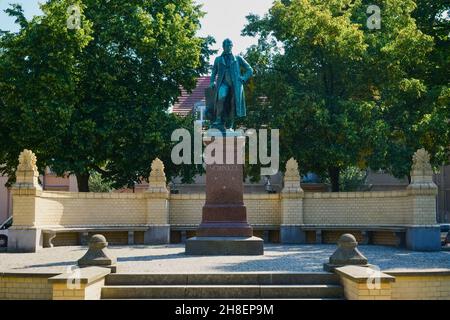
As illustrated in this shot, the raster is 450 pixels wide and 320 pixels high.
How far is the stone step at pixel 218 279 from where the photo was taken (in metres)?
9.87

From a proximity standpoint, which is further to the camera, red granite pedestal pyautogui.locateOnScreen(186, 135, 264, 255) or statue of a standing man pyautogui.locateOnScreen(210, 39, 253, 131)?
statue of a standing man pyautogui.locateOnScreen(210, 39, 253, 131)

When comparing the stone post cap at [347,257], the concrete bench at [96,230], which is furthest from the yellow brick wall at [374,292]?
the concrete bench at [96,230]

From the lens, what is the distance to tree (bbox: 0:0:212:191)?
22391 mm

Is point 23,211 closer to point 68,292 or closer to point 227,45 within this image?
point 227,45

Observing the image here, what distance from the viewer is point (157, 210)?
20.5 m

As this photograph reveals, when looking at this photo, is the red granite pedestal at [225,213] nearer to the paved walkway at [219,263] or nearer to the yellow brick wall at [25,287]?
the paved walkway at [219,263]

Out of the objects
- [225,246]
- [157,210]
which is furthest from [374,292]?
[157,210]

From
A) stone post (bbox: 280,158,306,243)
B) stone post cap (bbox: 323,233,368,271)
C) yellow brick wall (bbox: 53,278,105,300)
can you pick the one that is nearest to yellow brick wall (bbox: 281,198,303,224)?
stone post (bbox: 280,158,306,243)

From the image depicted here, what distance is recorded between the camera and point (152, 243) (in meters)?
20.3

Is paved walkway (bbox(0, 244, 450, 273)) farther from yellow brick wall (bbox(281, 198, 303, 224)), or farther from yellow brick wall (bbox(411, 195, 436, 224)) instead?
yellow brick wall (bbox(281, 198, 303, 224))

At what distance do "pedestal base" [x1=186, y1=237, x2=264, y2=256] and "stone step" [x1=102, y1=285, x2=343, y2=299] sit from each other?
498 cm

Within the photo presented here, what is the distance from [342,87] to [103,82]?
10.4m
